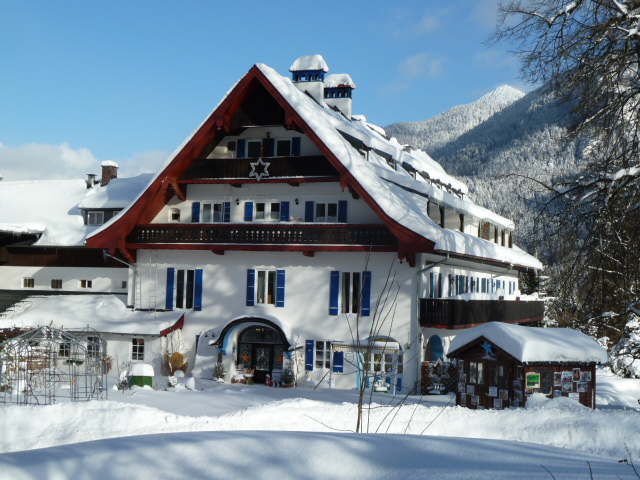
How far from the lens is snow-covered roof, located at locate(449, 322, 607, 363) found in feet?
61.9

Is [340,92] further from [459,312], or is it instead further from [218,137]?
[459,312]

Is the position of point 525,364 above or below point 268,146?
below

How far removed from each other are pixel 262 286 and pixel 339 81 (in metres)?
14.8

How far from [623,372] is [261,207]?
17.1m

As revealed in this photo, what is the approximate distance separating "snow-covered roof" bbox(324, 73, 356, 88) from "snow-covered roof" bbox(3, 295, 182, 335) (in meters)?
16.4

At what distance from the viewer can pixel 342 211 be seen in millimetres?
28844

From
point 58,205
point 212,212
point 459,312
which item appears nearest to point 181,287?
point 212,212

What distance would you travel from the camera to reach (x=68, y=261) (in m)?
35.5

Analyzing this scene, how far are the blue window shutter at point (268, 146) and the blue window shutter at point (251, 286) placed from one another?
503 centimetres

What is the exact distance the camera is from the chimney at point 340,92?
3875 cm

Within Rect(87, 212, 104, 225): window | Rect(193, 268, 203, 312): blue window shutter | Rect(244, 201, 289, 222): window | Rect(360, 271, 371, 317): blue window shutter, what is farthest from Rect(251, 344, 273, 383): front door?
Rect(87, 212, 104, 225): window

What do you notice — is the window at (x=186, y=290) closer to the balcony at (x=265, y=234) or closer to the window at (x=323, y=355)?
the balcony at (x=265, y=234)

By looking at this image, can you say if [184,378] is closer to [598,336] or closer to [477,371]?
[477,371]

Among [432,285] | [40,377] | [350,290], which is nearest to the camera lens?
[40,377]
